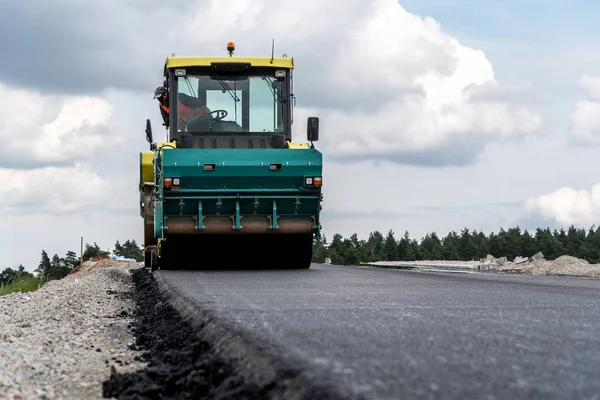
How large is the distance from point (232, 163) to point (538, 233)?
75.3 m

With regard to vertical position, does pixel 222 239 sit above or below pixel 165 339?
above

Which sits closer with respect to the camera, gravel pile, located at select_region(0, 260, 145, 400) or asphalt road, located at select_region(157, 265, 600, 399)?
asphalt road, located at select_region(157, 265, 600, 399)

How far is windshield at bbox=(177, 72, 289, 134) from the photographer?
1605 cm

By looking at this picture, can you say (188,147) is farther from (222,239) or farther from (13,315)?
(13,315)

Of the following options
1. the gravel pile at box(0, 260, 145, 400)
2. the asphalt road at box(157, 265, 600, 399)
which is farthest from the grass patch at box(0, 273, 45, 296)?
the asphalt road at box(157, 265, 600, 399)

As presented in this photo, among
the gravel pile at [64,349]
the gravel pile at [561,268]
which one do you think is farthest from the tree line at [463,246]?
the gravel pile at [64,349]

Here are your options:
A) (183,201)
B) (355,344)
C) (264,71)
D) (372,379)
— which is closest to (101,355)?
(355,344)

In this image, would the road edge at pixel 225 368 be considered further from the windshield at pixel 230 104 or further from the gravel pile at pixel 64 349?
the windshield at pixel 230 104

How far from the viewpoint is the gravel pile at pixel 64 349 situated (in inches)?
204

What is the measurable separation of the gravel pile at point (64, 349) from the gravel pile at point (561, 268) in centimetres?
1182

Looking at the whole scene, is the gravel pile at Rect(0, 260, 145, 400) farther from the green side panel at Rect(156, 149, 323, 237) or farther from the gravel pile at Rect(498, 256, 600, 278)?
the gravel pile at Rect(498, 256, 600, 278)

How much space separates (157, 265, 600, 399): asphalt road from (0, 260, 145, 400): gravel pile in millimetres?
863

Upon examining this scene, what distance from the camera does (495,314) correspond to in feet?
21.0

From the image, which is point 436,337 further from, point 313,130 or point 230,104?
point 230,104
